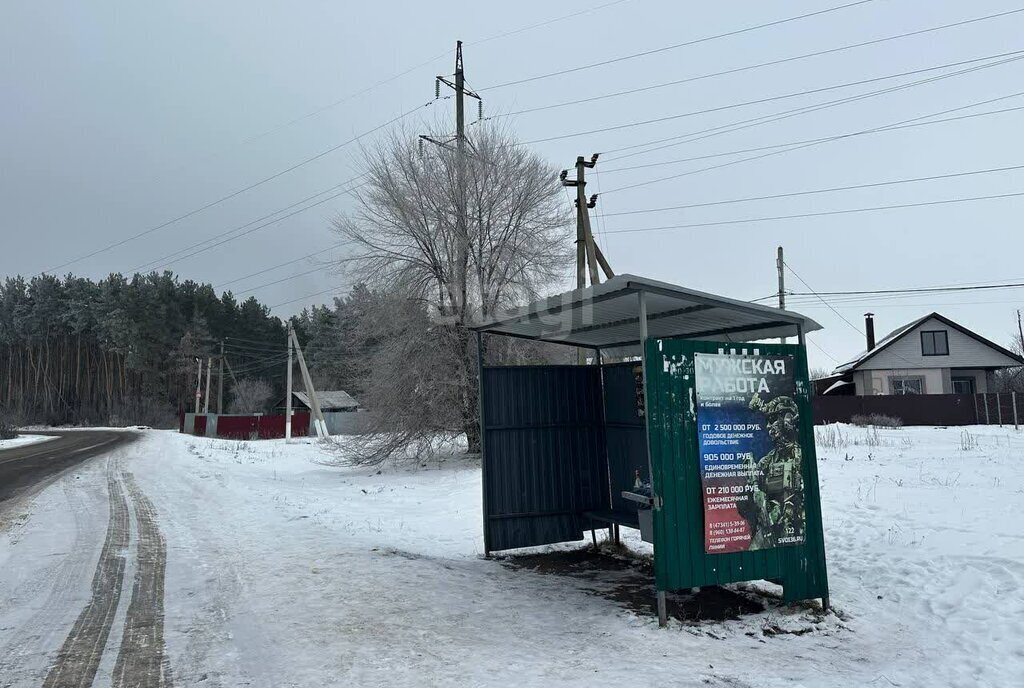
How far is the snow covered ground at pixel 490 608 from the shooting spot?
4.51m

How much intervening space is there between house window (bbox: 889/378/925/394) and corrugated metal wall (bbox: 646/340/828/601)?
39.5m

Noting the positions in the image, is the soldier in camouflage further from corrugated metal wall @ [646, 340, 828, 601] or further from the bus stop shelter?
corrugated metal wall @ [646, 340, 828, 601]

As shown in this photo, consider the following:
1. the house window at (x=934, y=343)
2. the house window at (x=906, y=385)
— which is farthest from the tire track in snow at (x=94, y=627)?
the house window at (x=934, y=343)

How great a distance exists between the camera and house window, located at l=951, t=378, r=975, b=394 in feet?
133

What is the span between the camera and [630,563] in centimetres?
786

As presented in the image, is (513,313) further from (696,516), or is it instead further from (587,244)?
(587,244)

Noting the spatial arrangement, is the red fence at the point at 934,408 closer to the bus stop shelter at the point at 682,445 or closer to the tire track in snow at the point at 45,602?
the bus stop shelter at the point at 682,445

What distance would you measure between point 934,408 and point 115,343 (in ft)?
247

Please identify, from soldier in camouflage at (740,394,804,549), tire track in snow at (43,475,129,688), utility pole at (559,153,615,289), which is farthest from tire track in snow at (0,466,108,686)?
utility pole at (559,153,615,289)

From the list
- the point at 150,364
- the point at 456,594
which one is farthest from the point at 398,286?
the point at 150,364

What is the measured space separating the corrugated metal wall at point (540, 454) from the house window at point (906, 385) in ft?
125

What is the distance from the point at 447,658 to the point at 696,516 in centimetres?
230

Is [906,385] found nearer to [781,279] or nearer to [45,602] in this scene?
[781,279]

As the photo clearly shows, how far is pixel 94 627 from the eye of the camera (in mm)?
5387
